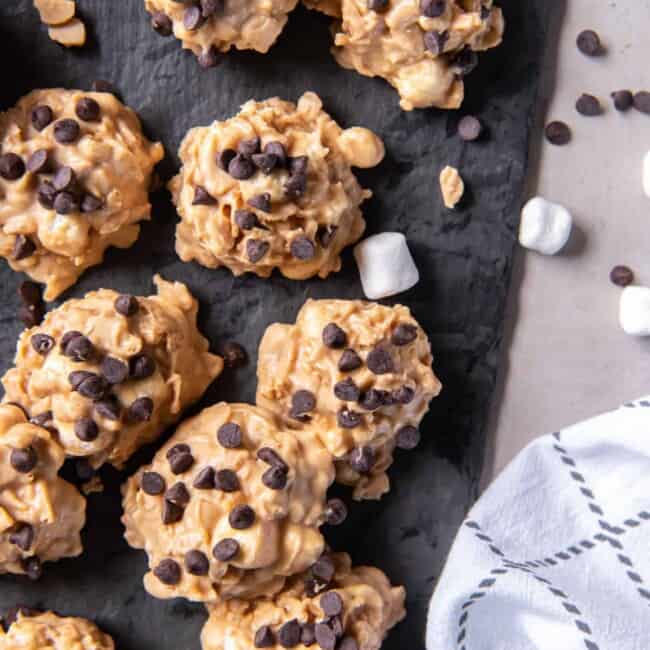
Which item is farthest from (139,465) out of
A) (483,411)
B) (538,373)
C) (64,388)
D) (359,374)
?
(538,373)

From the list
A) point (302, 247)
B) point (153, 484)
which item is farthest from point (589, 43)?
point (153, 484)

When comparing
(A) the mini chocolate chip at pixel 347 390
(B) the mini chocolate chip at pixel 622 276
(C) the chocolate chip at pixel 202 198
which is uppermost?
(C) the chocolate chip at pixel 202 198

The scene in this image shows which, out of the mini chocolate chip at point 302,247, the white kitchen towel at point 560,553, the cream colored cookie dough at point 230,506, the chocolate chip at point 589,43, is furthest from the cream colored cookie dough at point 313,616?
the chocolate chip at point 589,43

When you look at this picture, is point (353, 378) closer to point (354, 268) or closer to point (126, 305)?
point (354, 268)

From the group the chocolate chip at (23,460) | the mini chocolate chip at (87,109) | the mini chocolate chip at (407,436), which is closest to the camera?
the chocolate chip at (23,460)

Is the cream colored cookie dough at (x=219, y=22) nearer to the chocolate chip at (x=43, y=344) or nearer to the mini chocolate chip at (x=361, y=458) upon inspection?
the chocolate chip at (x=43, y=344)

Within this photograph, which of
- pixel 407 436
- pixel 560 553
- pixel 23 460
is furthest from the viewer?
pixel 560 553

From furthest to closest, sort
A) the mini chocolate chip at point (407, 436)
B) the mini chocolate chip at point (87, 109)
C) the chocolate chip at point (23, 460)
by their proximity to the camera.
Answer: the mini chocolate chip at point (407, 436), the mini chocolate chip at point (87, 109), the chocolate chip at point (23, 460)
